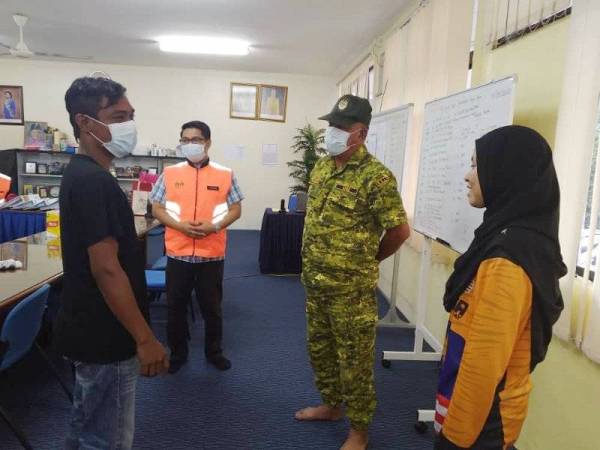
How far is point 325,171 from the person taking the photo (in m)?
1.89

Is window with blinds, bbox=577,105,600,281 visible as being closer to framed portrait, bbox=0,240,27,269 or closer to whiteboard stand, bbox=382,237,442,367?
whiteboard stand, bbox=382,237,442,367

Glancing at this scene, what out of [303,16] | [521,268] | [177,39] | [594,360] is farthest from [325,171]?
[177,39]

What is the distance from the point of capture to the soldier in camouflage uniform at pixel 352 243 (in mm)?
1709

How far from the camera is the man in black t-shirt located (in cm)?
108

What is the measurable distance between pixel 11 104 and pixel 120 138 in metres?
7.47

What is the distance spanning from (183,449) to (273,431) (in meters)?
0.43

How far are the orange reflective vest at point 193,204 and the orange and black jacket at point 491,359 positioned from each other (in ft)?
5.53

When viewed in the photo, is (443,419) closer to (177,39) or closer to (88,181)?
(88,181)

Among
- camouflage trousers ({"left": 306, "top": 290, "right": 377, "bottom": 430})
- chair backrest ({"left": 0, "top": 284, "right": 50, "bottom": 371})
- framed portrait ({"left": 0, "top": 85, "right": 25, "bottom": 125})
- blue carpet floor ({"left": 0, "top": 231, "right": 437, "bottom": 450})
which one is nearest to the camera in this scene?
chair backrest ({"left": 0, "top": 284, "right": 50, "bottom": 371})

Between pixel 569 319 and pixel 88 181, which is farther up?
pixel 88 181

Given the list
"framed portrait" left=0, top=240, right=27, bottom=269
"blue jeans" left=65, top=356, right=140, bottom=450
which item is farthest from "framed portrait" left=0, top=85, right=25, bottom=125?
"blue jeans" left=65, top=356, right=140, bottom=450

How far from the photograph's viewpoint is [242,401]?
2.27 metres

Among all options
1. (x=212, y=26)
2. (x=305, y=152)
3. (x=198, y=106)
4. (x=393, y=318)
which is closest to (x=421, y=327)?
(x=393, y=318)

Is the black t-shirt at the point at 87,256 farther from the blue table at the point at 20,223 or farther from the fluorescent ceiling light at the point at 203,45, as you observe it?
the fluorescent ceiling light at the point at 203,45
